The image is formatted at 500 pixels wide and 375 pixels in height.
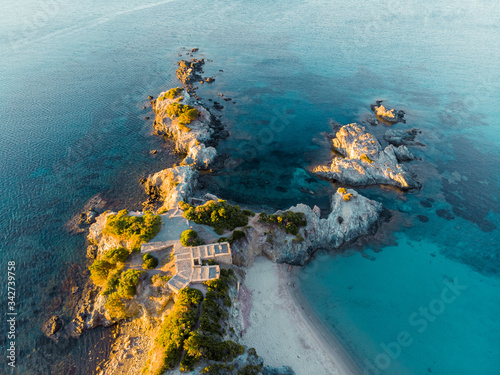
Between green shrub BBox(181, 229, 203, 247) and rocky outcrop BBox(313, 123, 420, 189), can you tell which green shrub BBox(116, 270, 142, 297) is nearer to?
green shrub BBox(181, 229, 203, 247)

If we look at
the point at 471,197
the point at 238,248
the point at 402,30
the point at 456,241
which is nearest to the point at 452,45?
the point at 402,30

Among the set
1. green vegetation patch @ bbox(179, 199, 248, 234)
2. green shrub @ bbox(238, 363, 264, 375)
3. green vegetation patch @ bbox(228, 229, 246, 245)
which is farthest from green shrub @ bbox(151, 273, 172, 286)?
green shrub @ bbox(238, 363, 264, 375)

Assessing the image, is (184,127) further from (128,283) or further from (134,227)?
(128,283)

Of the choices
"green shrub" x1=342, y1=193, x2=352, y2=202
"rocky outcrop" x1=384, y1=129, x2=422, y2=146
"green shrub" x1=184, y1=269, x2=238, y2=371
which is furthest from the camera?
"rocky outcrop" x1=384, y1=129, x2=422, y2=146

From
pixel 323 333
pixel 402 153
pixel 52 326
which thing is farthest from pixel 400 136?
pixel 52 326

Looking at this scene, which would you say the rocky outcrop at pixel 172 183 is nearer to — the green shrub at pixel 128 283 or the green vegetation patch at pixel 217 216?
the green vegetation patch at pixel 217 216

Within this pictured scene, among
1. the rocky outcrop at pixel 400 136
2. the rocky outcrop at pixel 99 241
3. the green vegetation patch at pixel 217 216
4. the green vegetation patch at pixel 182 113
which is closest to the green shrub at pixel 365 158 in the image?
the rocky outcrop at pixel 400 136
